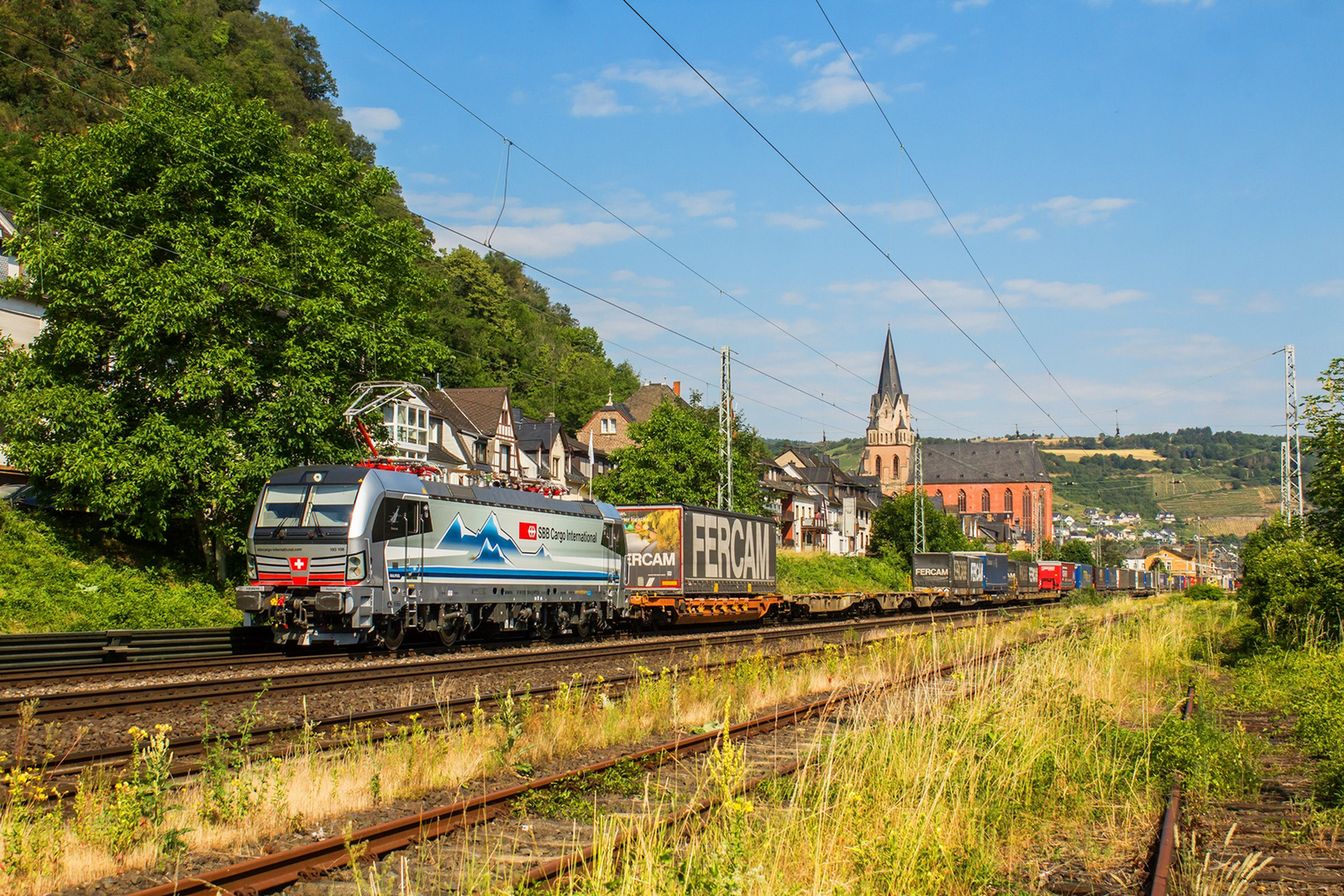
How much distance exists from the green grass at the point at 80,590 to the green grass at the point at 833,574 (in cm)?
3217

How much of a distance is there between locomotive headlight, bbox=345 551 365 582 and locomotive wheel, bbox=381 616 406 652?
151 centimetres

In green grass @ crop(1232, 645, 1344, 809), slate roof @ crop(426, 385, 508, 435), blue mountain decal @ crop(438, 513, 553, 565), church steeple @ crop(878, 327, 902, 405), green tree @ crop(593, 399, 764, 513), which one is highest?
church steeple @ crop(878, 327, 902, 405)

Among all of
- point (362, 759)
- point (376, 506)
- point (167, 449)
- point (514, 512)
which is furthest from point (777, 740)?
point (167, 449)

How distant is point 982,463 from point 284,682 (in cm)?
17140

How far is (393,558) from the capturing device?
742 inches

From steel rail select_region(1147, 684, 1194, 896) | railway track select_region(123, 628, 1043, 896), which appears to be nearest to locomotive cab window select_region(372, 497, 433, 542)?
railway track select_region(123, 628, 1043, 896)

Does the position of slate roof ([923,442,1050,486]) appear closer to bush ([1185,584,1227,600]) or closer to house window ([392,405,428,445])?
bush ([1185,584,1227,600])

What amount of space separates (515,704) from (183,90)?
2054 cm

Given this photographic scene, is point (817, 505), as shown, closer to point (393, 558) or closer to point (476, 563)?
point (476, 563)

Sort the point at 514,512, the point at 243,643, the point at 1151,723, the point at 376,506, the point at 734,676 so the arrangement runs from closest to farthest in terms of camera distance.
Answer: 1. the point at 1151,723
2. the point at 734,676
3. the point at 376,506
4. the point at 243,643
5. the point at 514,512

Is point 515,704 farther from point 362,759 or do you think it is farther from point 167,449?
point 167,449

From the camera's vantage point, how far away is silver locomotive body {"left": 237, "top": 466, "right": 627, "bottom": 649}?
59.3 ft

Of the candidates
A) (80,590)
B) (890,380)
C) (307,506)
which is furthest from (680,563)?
(890,380)

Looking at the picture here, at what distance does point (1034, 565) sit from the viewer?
65.7 metres
